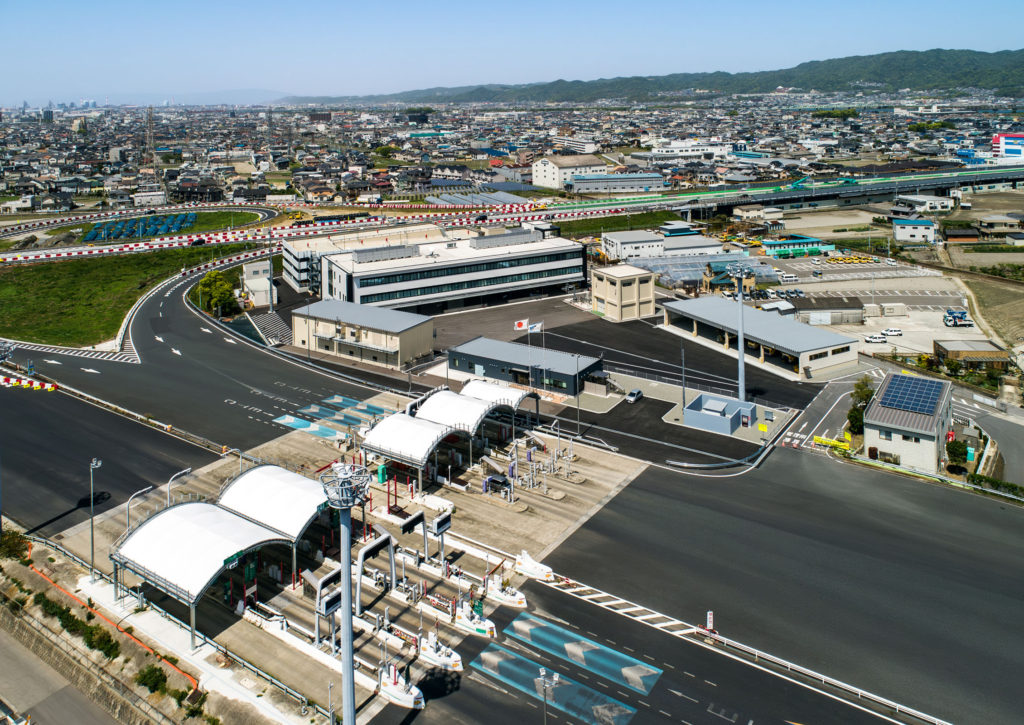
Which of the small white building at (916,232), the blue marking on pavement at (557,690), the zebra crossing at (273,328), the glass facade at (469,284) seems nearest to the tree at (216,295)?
the zebra crossing at (273,328)

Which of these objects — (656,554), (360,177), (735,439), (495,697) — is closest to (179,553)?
(495,697)

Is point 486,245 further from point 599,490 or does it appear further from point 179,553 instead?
point 179,553

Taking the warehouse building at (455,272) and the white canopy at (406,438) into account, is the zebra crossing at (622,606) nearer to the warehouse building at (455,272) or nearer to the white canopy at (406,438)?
the white canopy at (406,438)

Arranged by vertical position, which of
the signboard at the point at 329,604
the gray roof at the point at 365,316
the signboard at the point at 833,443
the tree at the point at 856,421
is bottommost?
the signboard at the point at 833,443

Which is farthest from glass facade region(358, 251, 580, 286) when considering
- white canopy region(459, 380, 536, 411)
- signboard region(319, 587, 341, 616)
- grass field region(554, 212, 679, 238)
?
signboard region(319, 587, 341, 616)

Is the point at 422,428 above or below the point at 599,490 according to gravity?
above
